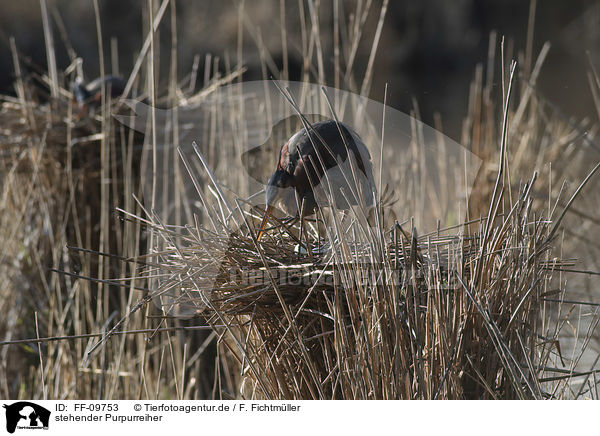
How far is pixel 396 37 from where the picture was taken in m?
1.68

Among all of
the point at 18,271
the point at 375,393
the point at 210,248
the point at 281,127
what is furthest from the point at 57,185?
the point at 375,393

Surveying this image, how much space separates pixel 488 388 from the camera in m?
0.44

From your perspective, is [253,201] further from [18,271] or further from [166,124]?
[18,271]

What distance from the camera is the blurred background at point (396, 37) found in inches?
40.1

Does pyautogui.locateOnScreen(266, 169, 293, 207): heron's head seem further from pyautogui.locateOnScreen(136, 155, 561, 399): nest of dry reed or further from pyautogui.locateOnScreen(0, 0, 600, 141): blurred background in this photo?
pyautogui.locateOnScreen(0, 0, 600, 141): blurred background

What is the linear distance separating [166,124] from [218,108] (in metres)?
0.11

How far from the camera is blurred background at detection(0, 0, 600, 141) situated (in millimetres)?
1019
